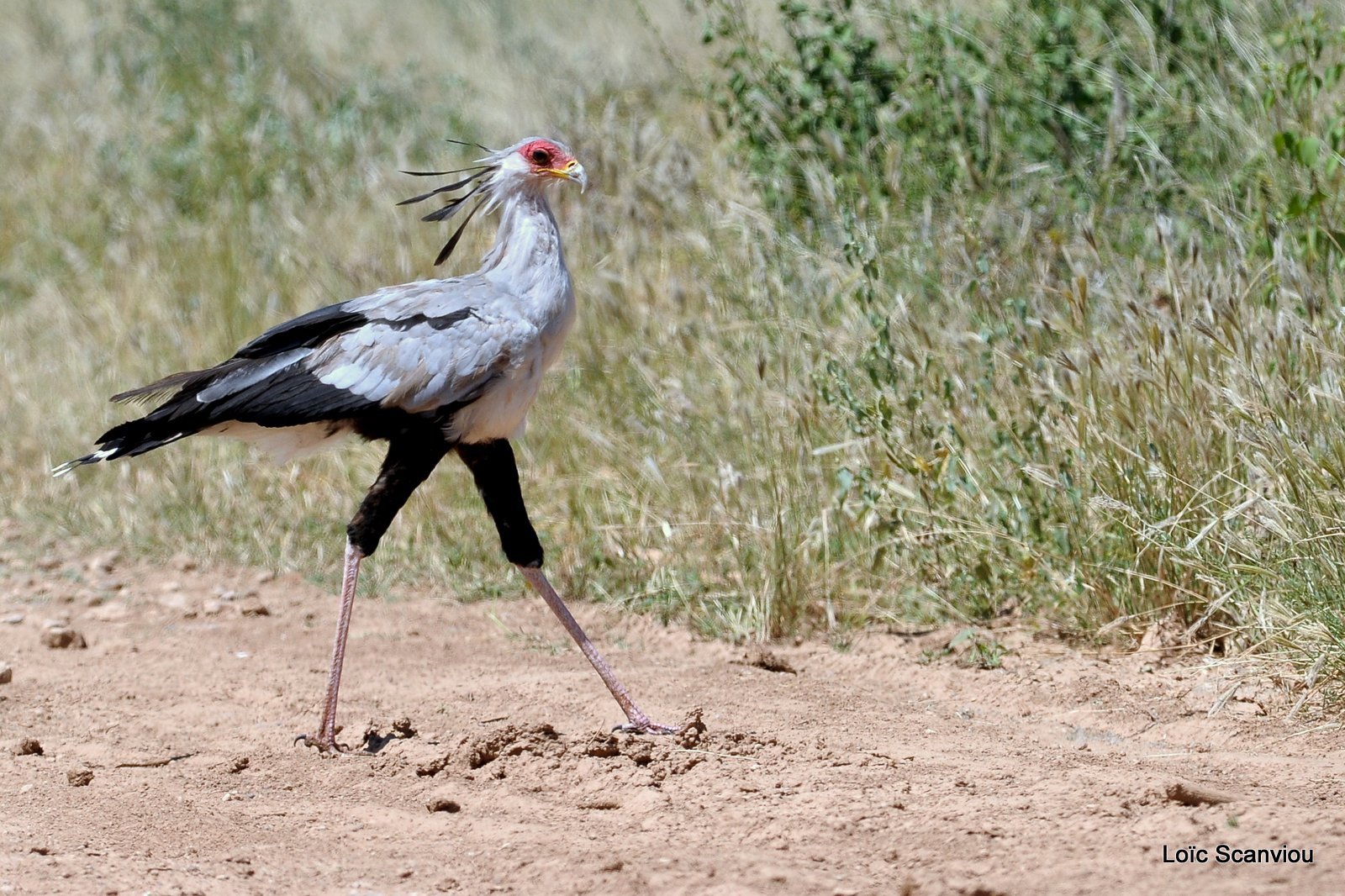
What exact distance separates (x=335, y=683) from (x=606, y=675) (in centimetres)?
84

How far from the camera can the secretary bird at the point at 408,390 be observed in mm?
4543

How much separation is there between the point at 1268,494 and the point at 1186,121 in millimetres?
2753

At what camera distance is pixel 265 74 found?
10125mm

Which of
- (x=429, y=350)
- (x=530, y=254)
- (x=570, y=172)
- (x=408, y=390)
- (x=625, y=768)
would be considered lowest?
(x=625, y=768)

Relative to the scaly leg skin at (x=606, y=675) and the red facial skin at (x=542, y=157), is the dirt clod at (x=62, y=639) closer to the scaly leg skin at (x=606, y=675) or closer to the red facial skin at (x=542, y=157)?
the scaly leg skin at (x=606, y=675)

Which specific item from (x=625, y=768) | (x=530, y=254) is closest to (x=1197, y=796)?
(x=625, y=768)

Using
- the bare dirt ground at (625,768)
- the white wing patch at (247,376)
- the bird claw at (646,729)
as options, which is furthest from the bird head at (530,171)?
the bird claw at (646,729)

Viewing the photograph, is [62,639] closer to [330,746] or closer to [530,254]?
[330,746]

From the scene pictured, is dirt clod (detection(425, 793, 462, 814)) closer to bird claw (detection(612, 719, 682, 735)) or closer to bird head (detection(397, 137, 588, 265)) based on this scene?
bird claw (detection(612, 719, 682, 735))

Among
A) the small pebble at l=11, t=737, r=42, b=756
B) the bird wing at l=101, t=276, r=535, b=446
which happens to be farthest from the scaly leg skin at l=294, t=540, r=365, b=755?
the small pebble at l=11, t=737, r=42, b=756

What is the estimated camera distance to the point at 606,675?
450 cm

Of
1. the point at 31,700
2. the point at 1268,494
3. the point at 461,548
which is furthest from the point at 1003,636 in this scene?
the point at 31,700

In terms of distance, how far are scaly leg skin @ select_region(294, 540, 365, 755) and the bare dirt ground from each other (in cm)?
8

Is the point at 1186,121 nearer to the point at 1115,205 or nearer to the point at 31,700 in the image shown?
the point at 1115,205
